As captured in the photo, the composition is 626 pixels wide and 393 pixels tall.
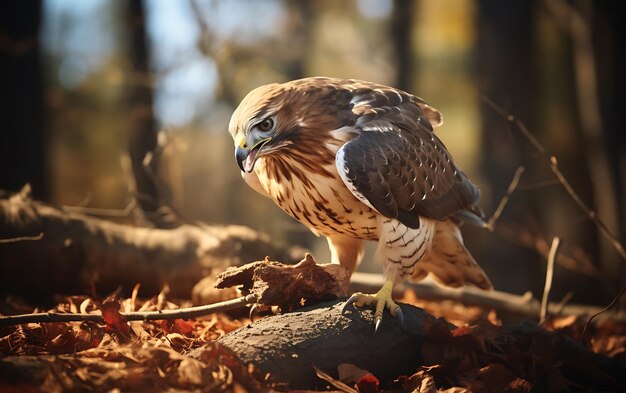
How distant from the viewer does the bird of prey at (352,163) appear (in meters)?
3.42

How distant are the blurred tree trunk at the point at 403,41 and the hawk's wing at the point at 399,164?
10236mm

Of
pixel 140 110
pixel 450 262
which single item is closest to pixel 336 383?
pixel 450 262

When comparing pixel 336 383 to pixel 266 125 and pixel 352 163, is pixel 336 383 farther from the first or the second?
pixel 266 125

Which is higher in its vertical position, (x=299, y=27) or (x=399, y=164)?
(x=299, y=27)

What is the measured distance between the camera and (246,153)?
10.9ft

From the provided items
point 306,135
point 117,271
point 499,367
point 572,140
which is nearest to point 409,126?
point 306,135

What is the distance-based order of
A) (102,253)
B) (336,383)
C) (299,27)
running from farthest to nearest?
(299,27)
(102,253)
(336,383)

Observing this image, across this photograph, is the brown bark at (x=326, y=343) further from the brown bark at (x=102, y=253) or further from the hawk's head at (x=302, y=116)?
the brown bark at (x=102, y=253)

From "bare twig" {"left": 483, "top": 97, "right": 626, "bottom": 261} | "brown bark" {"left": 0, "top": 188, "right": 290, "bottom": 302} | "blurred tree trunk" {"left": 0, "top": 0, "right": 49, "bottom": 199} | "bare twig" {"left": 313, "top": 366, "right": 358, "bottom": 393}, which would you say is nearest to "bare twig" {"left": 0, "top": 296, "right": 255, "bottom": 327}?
"bare twig" {"left": 313, "top": 366, "right": 358, "bottom": 393}

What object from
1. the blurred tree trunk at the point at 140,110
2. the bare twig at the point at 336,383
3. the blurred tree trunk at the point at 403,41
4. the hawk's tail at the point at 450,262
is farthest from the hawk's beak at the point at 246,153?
the blurred tree trunk at the point at 403,41

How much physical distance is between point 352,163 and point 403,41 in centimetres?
1204

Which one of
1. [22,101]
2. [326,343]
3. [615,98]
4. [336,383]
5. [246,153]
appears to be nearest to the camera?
[336,383]

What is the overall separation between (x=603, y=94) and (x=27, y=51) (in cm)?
879

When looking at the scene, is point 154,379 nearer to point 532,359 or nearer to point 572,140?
point 532,359
